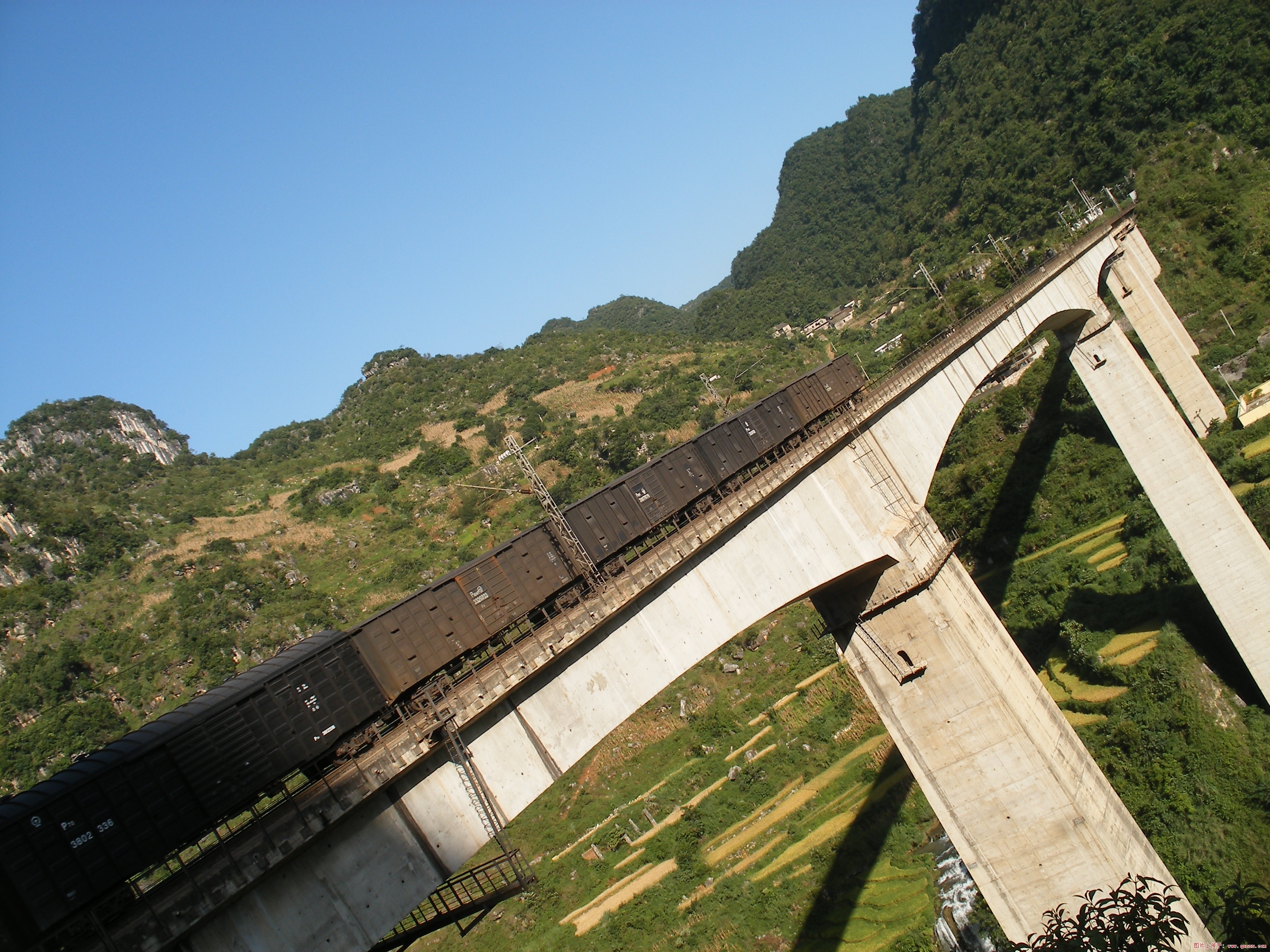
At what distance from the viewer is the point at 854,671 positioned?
22891 mm

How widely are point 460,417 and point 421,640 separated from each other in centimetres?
7226

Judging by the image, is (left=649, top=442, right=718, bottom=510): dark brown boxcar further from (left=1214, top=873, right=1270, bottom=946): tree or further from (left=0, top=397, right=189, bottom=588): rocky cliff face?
(left=0, top=397, right=189, bottom=588): rocky cliff face

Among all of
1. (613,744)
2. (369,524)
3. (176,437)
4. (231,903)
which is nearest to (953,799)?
(231,903)

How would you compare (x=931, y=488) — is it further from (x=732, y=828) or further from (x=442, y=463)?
(x=442, y=463)

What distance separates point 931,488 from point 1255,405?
60.7 feet

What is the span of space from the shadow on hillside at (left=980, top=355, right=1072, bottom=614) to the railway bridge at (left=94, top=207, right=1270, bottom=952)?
33.3 ft

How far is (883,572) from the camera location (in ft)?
74.1

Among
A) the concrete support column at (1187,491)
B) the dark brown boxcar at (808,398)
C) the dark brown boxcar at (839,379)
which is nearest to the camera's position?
the dark brown boxcar at (808,398)

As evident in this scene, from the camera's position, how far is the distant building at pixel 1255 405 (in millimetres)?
39469

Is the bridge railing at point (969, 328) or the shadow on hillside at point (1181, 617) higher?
the bridge railing at point (969, 328)

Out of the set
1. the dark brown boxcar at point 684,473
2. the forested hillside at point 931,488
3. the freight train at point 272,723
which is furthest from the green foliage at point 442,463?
the freight train at point 272,723

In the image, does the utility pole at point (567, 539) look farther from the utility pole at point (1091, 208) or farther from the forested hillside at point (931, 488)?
the utility pole at point (1091, 208)

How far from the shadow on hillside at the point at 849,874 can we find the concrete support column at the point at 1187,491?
49.8 feet

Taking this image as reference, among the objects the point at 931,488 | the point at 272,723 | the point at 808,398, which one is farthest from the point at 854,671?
the point at 931,488
